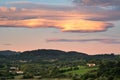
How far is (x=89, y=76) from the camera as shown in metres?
119

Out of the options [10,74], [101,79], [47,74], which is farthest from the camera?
[10,74]

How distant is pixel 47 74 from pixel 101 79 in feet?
149

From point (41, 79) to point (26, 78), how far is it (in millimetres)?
13553

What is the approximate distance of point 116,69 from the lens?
386 feet

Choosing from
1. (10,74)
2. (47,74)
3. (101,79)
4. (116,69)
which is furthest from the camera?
(10,74)

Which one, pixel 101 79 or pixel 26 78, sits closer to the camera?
pixel 101 79

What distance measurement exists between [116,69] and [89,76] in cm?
841

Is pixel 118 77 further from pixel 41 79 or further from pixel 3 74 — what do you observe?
pixel 3 74

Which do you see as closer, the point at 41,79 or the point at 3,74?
the point at 41,79

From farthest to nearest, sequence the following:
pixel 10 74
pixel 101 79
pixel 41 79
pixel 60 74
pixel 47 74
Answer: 1. pixel 10 74
2. pixel 47 74
3. pixel 60 74
4. pixel 41 79
5. pixel 101 79

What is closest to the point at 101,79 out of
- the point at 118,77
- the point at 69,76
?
the point at 118,77

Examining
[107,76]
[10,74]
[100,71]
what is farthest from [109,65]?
[10,74]

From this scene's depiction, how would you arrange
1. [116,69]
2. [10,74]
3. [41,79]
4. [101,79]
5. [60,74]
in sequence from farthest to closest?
[10,74], [60,74], [41,79], [116,69], [101,79]

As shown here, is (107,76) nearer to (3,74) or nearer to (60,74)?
(60,74)
